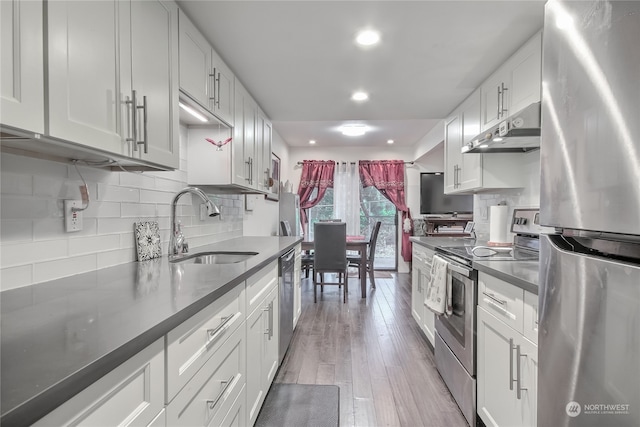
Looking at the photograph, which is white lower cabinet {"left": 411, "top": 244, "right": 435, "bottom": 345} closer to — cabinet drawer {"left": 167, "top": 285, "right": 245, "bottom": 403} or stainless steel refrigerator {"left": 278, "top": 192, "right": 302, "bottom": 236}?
cabinet drawer {"left": 167, "top": 285, "right": 245, "bottom": 403}

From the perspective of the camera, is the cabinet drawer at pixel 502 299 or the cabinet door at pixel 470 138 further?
the cabinet door at pixel 470 138

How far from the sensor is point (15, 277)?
3.16 feet

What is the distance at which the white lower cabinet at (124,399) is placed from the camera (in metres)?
0.50

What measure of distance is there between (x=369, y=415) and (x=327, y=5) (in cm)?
228

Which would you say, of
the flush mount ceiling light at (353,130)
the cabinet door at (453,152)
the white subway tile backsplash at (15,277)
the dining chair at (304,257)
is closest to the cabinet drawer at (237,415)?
the white subway tile backsplash at (15,277)

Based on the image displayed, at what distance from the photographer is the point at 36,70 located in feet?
2.50

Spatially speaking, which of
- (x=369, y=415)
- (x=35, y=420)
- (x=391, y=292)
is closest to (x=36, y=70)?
(x=35, y=420)

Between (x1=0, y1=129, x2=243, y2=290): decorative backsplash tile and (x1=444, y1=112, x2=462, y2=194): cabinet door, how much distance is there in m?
2.55

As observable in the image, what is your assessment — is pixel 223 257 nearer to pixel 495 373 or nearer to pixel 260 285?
pixel 260 285

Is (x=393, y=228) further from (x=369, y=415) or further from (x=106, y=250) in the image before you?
(x=106, y=250)

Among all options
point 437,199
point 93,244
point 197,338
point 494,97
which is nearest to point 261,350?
point 197,338

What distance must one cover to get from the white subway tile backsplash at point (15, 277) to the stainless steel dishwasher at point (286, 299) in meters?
1.40

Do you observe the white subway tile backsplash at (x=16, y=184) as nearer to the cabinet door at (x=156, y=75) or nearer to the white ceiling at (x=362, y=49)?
the cabinet door at (x=156, y=75)

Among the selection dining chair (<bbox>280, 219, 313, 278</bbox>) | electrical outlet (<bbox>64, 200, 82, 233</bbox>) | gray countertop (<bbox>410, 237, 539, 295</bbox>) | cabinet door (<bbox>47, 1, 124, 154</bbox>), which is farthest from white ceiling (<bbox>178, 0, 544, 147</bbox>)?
dining chair (<bbox>280, 219, 313, 278</bbox>)
